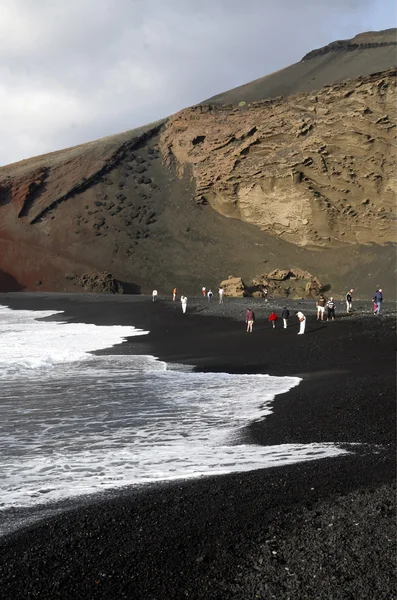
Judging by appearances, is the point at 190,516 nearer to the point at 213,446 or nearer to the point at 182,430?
the point at 213,446

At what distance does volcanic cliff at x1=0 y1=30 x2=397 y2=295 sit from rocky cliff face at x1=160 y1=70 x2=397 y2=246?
0.11 metres

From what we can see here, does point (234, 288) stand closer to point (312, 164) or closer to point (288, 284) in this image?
point (288, 284)

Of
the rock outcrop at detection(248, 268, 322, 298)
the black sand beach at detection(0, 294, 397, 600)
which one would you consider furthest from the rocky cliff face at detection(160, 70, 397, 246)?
the black sand beach at detection(0, 294, 397, 600)

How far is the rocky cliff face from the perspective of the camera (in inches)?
1667

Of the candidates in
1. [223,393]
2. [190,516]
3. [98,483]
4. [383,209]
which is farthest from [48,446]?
[383,209]

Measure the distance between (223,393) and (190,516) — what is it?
563 cm

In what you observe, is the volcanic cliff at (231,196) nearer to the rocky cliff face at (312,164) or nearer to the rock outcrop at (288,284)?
the rocky cliff face at (312,164)

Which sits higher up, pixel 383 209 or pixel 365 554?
pixel 383 209

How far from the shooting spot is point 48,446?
664 centimetres

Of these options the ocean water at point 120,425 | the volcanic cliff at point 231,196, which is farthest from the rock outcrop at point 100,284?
the ocean water at point 120,425

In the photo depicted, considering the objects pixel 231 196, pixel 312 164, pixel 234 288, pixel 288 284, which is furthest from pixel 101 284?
pixel 312 164

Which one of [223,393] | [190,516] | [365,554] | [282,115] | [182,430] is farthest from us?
[282,115]

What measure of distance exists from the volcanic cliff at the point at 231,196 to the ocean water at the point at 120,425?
1228 inches

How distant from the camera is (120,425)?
7.64 meters
